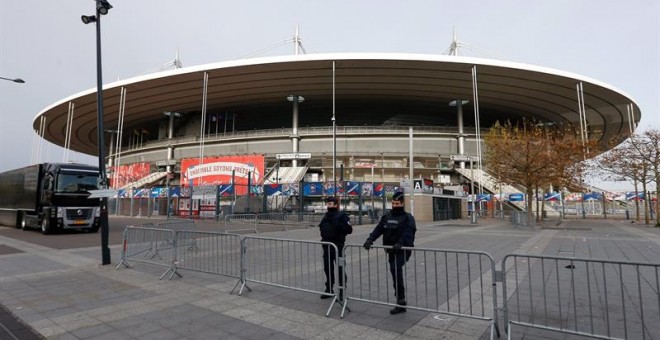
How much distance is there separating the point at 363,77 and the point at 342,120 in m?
14.6

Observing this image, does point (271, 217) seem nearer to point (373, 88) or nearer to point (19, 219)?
point (19, 219)

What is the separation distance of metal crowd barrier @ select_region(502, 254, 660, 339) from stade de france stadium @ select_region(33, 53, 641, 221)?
25.8 m

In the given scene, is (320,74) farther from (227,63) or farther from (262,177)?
(262,177)

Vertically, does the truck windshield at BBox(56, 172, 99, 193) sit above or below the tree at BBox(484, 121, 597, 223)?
below

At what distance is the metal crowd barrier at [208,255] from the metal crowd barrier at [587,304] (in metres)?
5.16

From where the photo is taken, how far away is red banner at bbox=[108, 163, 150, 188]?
56.0m

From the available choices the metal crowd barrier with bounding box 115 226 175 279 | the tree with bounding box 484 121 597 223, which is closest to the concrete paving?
the metal crowd barrier with bounding box 115 226 175 279

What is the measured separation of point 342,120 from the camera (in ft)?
192

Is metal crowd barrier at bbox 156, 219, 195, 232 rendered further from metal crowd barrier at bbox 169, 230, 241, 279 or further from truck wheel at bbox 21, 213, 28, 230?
truck wheel at bbox 21, 213, 28, 230

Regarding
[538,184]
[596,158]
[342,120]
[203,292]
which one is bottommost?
[203,292]

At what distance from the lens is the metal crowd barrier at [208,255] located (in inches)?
313

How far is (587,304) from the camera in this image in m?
5.52

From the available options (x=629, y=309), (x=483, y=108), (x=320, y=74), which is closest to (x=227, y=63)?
(x=320, y=74)

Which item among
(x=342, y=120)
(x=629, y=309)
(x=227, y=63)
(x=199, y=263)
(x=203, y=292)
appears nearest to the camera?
(x=629, y=309)
